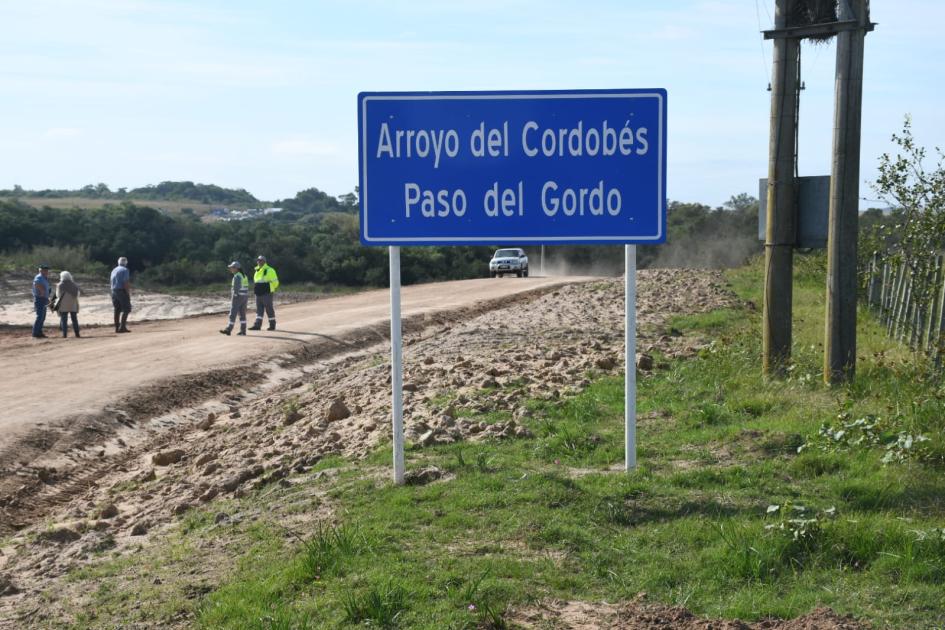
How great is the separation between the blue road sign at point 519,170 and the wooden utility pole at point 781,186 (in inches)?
136

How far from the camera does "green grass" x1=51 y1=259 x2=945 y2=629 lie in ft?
16.5

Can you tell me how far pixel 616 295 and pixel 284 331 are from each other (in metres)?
8.33

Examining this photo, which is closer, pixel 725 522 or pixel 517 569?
pixel 517 569

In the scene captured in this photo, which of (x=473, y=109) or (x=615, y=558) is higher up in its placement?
(x=473, y=109)

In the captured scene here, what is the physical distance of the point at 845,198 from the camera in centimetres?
974

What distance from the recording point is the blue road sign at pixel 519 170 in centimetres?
720

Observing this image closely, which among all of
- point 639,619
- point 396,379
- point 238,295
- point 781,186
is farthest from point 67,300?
point 639,619

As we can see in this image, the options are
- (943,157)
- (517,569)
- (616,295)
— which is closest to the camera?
(517,569)

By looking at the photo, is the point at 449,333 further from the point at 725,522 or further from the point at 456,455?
the point at 725,522

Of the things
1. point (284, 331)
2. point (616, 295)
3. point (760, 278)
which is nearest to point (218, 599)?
point (284, 331)

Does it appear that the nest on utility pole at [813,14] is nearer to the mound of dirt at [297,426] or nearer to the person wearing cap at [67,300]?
the mound of dirt at [297,426]

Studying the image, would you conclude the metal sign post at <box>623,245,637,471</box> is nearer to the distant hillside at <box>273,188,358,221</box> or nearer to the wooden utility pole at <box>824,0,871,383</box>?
the wooden utility pole at <box>824,0,871,383</box>

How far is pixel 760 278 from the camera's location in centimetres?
2945

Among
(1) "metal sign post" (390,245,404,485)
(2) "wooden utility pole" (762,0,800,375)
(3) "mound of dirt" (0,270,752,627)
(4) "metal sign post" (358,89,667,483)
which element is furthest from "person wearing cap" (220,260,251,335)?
(4) "metal sign post" (358,89,667,483)
